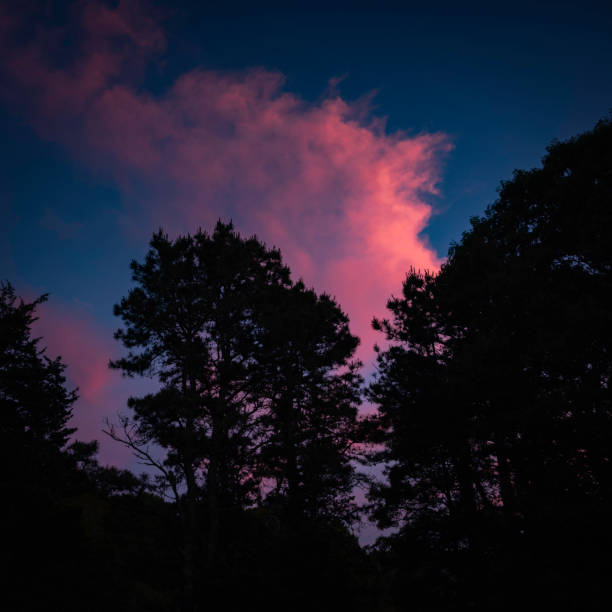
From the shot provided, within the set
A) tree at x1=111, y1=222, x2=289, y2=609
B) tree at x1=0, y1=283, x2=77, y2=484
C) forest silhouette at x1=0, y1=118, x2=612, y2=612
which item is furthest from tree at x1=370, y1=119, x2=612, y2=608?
tree at x1=0, y1=283, x2=77, y2=484

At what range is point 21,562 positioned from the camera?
10.3 m

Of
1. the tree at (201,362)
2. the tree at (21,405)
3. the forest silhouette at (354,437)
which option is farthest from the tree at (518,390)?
the tree at (21,405)

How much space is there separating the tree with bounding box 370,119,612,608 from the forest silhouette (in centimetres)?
7

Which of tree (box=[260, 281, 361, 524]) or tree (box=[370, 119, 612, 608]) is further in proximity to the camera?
tree (box=[260, 281, 361, 524])

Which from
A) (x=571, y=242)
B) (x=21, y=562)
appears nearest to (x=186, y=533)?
(x=21, y=562)

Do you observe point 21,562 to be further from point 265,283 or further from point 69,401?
point 69,401

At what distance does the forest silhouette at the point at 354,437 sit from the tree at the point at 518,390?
65mm

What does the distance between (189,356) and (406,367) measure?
9.31 metres

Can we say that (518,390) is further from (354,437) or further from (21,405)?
(21,405)

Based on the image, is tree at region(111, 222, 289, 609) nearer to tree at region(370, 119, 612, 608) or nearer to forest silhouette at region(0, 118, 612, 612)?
forest silhouette at region(0, 118, 612, 612)

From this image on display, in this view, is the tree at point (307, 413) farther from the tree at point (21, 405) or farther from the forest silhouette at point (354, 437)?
the tree at point (21, 405)

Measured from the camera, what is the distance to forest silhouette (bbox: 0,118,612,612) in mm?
8805

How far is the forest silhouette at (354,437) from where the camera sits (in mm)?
8805

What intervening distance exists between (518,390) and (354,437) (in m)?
8.45
